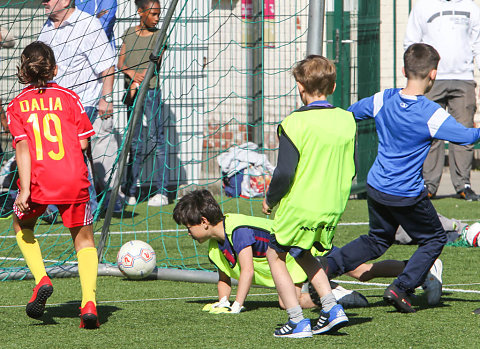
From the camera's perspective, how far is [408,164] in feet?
16.3

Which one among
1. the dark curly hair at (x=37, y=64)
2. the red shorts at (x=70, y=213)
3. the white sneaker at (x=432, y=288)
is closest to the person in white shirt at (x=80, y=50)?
the dark curly hair at (x=37, y=64)

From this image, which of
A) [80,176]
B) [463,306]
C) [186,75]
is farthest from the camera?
[186,75]

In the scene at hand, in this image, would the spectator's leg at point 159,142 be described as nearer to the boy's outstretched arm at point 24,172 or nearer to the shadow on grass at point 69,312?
the shadow on grass at point 69,312

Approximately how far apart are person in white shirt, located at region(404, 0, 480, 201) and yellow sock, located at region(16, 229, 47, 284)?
5.88 m

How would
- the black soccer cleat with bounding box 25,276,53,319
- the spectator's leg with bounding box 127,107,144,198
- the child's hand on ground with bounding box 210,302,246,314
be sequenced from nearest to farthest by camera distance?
the black soccer cleat with bounding box 25,276,53,319 < the child's hand on ground with bounding box 210,302,246,314 < the spectator's leg with bounding box 127,107,144,198

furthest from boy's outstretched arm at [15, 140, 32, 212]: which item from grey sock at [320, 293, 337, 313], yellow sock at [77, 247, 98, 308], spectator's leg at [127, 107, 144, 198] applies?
spectator's leg at [127, 107, 144, 198]

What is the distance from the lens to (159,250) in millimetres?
7559

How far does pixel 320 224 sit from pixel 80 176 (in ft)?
4.38

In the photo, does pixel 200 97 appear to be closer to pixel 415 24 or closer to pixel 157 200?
pixel 157 200

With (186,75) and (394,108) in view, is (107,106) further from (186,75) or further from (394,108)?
(394,108)

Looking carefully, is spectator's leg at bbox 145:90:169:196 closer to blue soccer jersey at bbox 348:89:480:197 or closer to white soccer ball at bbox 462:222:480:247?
white soccer ball at bbox 462:222:480:247

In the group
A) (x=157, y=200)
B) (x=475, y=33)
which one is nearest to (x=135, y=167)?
(x=157, y=200)

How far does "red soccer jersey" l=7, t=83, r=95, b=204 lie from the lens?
15.4 ft

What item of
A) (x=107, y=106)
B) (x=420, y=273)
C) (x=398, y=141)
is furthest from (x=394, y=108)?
(x=107, y=106)
